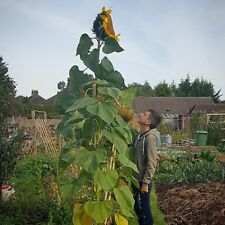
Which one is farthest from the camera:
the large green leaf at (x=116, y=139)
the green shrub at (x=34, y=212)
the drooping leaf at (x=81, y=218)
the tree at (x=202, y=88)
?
the tree at (x=202, y=88)

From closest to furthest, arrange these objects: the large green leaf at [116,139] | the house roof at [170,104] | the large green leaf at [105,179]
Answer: the large green leaf at [105,179], the large green leaf at [116,139], the house roof at [170,104]

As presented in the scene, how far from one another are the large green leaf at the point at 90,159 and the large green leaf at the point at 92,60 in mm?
745

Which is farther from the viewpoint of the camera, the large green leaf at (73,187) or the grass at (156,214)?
the grass at (156,214)

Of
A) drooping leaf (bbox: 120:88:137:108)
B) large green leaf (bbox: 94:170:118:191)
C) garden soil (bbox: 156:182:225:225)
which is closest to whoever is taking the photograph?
large green leaf (bbox: 94:170:118:191)

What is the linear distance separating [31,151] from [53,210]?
7396mm

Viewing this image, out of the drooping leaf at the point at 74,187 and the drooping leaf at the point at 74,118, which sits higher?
the drooping leaf at the point at 74,118

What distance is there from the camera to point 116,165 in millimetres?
3680

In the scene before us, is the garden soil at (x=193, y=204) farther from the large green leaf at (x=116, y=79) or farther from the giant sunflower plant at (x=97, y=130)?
the large green leaf at (x=116, y=79)

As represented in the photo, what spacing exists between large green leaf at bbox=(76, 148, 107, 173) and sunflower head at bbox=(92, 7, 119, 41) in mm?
1002

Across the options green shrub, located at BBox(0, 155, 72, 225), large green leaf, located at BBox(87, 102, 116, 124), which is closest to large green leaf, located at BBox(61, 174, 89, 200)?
large green leaf, located at BBox(87, 102, 116, 124)

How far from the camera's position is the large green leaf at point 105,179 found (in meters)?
2.86

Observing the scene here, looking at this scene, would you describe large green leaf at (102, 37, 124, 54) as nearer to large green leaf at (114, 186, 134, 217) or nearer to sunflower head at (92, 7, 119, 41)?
sunflower head at (92, 7, 119, 41)

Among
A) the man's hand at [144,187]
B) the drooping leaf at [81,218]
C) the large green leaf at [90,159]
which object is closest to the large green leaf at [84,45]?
the large green leaf at [90,159]

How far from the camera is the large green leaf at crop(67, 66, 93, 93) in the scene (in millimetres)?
3191
